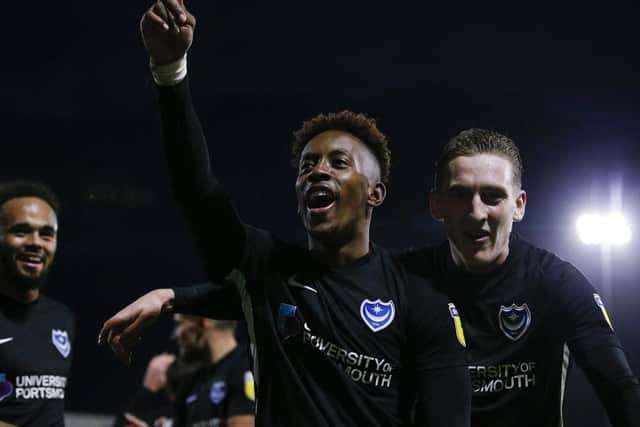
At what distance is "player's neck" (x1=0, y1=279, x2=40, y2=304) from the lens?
3826 millimetres

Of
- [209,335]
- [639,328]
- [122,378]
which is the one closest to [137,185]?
[122,378]

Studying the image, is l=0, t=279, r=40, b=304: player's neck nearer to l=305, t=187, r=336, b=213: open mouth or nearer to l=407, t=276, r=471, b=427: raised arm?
l=305, t=187, r=336, b=213: open mouth

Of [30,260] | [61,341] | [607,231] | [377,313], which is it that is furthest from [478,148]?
[607,231]

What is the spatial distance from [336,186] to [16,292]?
2.27 m

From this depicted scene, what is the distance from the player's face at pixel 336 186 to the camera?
2.31 m

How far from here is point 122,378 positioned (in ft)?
58.7

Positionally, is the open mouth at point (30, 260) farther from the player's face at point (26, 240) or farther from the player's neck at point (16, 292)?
Answer: the player's neck at point (16, 292)

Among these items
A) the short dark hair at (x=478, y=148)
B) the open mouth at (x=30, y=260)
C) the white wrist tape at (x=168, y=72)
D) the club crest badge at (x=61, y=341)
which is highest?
the white wrist tape at (x=168, y=72)

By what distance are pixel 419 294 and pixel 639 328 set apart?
11.2m

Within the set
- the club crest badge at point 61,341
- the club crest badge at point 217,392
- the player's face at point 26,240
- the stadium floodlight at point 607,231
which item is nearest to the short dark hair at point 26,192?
the player's face at point 26,240

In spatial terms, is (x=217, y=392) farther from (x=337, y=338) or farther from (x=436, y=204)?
(x=337, y=338)

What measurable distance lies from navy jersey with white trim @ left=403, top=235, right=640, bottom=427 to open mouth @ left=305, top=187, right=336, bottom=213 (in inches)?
17.8

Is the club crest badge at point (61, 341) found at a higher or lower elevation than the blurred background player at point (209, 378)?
higher

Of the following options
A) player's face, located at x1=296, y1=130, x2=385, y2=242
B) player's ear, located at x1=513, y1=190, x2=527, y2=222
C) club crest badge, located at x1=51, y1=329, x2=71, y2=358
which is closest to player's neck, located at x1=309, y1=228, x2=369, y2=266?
player's face, located at x1=296, y1=130, x2=385, y2=242
